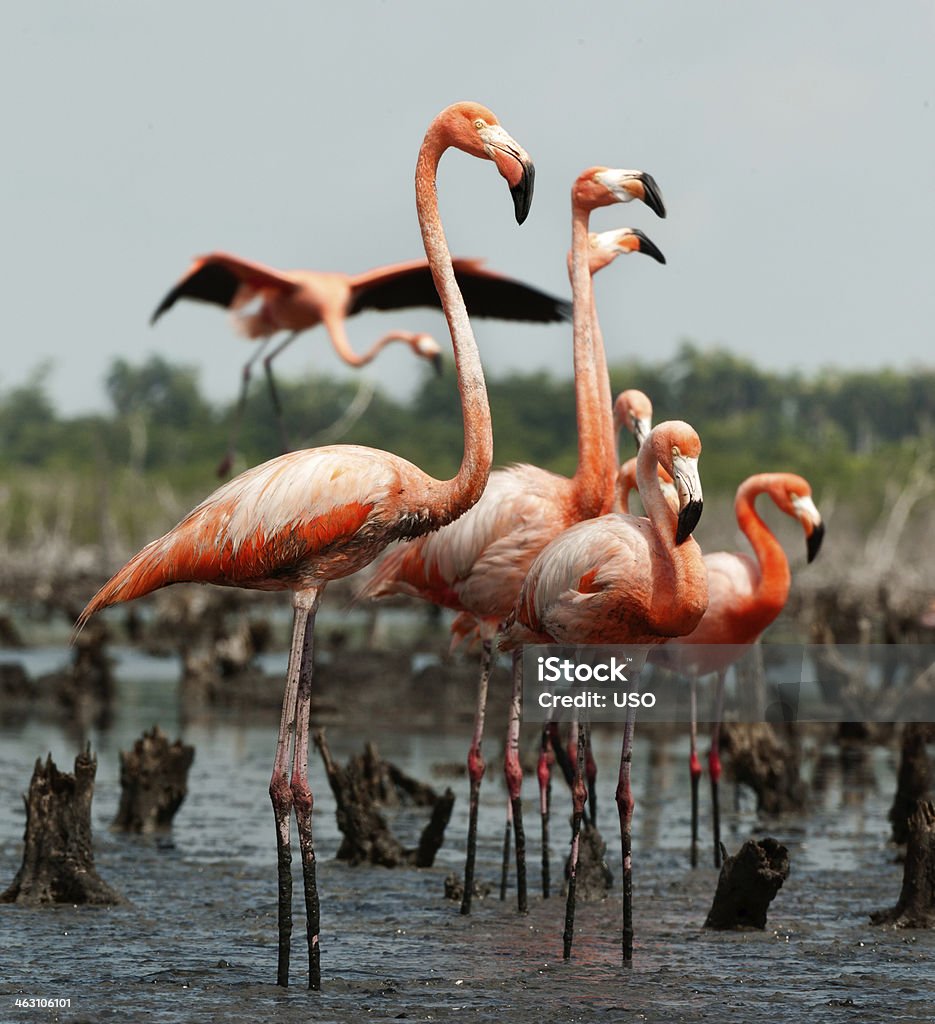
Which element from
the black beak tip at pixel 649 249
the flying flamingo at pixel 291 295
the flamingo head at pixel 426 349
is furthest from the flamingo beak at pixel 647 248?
the flamingo head at pixel 426 349

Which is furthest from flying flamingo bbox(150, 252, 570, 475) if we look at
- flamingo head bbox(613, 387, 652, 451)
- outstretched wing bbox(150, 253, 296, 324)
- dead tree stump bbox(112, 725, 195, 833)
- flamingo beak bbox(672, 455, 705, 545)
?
flamingo beak bbox(672, 455, 705, 545)

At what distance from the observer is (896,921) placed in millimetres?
6727

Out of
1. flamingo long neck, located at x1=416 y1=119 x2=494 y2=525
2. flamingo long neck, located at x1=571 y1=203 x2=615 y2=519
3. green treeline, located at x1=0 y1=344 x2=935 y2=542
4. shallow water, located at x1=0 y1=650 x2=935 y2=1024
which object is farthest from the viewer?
green treeline, located at x1=0 y1=344 x2=935 y2=542

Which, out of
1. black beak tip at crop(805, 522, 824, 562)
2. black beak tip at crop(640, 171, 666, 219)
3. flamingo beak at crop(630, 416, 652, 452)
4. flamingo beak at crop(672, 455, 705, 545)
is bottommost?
flamingo beak at crop(672, 455, 705, 545)

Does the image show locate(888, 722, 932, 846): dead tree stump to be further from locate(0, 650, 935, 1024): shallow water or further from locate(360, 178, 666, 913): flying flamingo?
locate(360, 178, 666, 913): flying flamingo

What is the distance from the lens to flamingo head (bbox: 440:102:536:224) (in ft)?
17.7

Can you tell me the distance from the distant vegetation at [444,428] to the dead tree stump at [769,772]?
34.8m

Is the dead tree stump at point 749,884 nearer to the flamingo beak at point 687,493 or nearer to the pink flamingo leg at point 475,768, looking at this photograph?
the pink flamingo leg at point 475,768

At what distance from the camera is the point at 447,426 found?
6184cm

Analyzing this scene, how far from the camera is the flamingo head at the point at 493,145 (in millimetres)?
5381

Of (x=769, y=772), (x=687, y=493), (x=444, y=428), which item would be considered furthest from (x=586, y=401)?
(x=444, y=428)

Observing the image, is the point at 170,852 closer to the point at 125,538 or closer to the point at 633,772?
the point at 633,772

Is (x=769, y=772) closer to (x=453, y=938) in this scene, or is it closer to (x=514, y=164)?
(x=453, y=938)

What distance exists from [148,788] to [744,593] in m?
3.35
